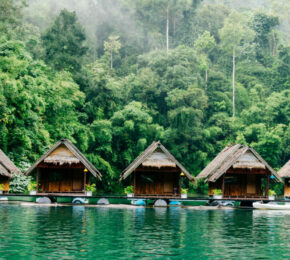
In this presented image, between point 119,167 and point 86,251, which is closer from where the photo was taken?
point 86,251

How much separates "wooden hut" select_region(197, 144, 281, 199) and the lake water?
32.9 feet

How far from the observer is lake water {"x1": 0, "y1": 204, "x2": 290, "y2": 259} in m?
17.1

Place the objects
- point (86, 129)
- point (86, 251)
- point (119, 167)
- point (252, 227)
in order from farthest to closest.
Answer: point (119, 167) → point (86, 129) → point (252, 227) → point (86, 251)

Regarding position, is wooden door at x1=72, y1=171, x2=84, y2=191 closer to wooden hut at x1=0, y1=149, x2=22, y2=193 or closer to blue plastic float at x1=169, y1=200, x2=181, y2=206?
wooden hut at x1=0, y1=149, x2=22, y2=193

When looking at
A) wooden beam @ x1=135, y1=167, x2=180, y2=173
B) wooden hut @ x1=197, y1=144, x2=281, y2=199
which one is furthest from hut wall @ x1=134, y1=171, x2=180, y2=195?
wooden hut @ x1=197, y1=144, x2=281, y2=199

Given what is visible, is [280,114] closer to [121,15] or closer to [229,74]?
[229,74]

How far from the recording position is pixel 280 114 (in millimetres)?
67312

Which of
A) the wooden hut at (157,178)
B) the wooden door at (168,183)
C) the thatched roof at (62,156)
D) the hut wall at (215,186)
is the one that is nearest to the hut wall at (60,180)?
the thatched roof at (62,156)

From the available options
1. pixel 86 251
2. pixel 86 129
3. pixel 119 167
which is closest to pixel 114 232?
pixel 86 251

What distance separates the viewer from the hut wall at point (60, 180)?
4006cm

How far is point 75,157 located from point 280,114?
1425 inches

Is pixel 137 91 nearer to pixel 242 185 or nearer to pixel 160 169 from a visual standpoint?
pixel 242 185

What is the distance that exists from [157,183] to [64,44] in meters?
28.0

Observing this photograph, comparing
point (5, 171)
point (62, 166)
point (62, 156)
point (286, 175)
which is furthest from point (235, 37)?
point (5, 171)
